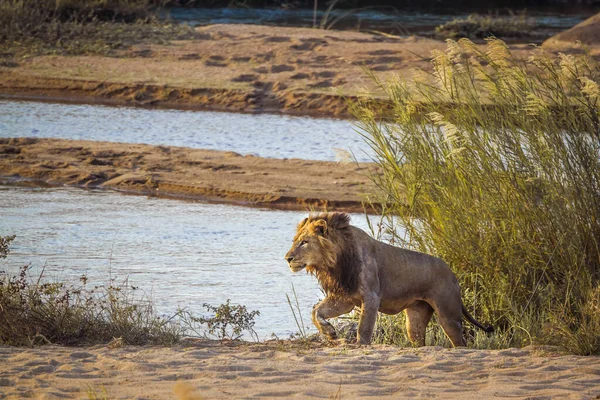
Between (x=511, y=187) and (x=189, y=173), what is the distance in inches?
268

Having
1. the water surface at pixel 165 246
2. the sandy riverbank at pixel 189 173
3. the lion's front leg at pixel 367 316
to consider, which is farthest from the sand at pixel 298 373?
the sandy riverbank at pixel 189 173

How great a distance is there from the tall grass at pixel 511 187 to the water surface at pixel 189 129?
23.0ft

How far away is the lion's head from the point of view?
6504 mm

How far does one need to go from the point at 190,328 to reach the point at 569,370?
2.77m

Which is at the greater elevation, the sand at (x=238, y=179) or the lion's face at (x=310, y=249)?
the lion's face at (x=310, y=249)

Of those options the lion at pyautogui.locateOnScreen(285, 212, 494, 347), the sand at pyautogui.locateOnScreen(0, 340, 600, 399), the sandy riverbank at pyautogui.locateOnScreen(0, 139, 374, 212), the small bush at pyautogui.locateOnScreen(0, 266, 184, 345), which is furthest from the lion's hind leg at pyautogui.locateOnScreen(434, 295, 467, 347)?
the sandy riverbank at pyautogui.locateOnScreen(0, 139, 374, 212)

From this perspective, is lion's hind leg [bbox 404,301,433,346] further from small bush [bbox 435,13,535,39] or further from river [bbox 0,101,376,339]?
small bush [bbox 435,13,535,39]

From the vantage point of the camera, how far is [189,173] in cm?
1350

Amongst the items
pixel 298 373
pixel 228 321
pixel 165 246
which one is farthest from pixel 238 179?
pixel 298 373

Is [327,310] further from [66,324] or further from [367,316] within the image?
[66,324]

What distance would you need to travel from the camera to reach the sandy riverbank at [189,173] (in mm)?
12663

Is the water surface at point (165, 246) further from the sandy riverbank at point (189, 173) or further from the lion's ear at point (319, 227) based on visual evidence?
the lion's ear at point (319, 227)

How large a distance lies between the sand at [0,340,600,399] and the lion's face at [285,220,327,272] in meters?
0.56

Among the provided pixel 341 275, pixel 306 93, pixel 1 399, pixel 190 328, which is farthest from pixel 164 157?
pixel 1 399
